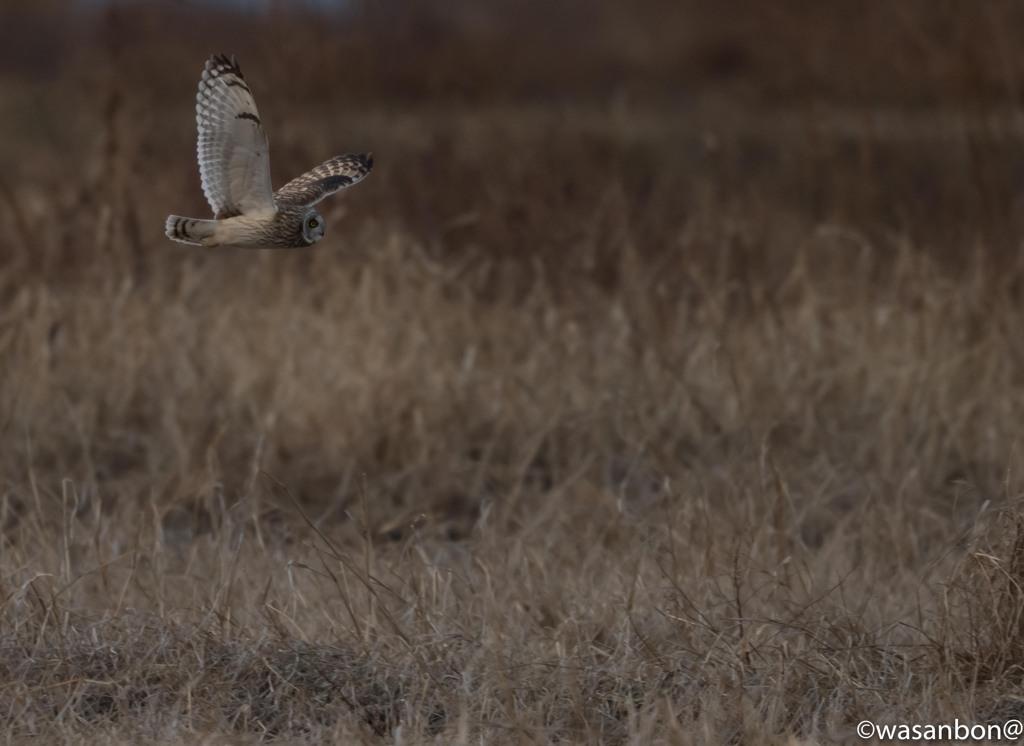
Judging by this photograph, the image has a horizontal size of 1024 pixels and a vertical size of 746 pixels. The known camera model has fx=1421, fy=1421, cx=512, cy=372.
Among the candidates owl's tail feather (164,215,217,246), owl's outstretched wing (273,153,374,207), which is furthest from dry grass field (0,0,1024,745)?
owl's tail feather (164,215,217,246)

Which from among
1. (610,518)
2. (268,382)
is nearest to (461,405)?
(268,382)

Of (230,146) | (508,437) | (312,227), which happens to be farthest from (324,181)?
(508,437)

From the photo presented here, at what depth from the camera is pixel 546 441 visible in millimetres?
4816

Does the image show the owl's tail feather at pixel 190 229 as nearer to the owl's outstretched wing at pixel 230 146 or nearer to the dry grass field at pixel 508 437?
the owl's outstretched wing at pixel 230 146

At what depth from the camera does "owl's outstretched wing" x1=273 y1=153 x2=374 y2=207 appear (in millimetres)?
2096

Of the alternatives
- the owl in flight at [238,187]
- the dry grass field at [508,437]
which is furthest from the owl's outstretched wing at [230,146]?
the dry grass field at [508,437]

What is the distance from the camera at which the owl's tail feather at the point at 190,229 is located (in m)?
1.95

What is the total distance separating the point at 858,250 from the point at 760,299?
1380 millimetres

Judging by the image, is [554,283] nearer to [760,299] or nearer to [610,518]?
[760,299]

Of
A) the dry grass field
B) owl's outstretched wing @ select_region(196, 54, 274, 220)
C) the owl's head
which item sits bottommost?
the dry grass field

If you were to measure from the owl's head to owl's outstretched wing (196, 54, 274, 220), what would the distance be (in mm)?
55

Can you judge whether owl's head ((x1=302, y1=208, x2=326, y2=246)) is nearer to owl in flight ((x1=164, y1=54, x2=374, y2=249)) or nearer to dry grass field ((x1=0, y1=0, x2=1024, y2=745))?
owl in flight ((x1=164, y1=54, x2=374, y2=249))

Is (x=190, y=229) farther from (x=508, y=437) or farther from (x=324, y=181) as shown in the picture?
(x=508, y=437)

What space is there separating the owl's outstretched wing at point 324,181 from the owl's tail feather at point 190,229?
0.12 m
